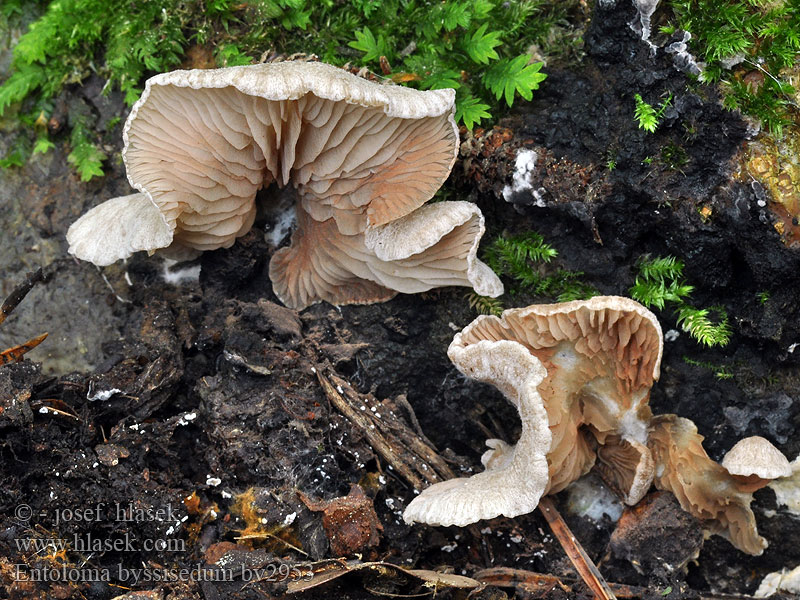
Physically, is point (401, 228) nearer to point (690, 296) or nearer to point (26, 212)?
point (690, 296)

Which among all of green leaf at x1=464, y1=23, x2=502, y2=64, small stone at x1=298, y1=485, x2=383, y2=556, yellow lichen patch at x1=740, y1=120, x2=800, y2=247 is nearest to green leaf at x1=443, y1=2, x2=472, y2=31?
green leaf at x1=464, y1=23, x2=502, y2=64

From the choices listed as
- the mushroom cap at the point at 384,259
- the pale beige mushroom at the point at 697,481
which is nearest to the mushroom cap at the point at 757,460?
the pale beige mushroom at the point at 697,481

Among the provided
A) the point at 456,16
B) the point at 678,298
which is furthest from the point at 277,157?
the point at 678,298

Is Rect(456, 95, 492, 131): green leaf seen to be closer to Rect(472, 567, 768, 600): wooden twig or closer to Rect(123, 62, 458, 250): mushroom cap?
Rect(123, 62, 458, 250): mushroom cap

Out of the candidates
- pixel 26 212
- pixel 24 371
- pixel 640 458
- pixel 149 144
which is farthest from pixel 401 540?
pixel 26 212

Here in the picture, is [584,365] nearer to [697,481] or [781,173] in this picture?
[697,481]

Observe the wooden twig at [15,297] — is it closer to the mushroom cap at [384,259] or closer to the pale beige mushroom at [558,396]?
the mushroom cap at [384,259]
